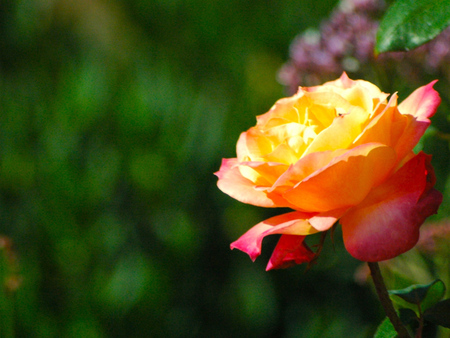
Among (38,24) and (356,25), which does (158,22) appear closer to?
(38,24)

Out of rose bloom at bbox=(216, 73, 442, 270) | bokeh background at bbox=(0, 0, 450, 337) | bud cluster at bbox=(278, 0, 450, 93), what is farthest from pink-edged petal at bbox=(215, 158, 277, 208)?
bokeh background at bbox=(0, 0, 450, 337)

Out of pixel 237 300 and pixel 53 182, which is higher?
pixel 53 182

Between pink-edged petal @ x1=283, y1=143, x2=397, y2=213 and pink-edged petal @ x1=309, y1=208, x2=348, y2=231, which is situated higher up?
pink-edged petal @ x1=283, y1=143, x2=397, y2=213

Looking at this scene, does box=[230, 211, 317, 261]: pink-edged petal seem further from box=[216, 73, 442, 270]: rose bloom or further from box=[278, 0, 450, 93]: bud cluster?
box=[278, 0, 450, 93]: bud cluster

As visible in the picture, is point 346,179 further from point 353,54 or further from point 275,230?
point 353,54

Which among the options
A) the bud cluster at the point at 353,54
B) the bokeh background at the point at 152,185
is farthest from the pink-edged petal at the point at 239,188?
the bokeh background at the point at 152,185

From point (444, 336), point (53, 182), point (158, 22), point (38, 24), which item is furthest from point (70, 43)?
point (444, 336)

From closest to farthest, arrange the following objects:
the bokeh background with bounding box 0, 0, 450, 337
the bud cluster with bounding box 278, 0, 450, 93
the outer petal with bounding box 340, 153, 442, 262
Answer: the outer petal with bounding box 340, 153, 442, 262, the bud cluster with bounding box 278, 0, 450, 93, the bokeh background with bounding box 0, 0, 450, 337
